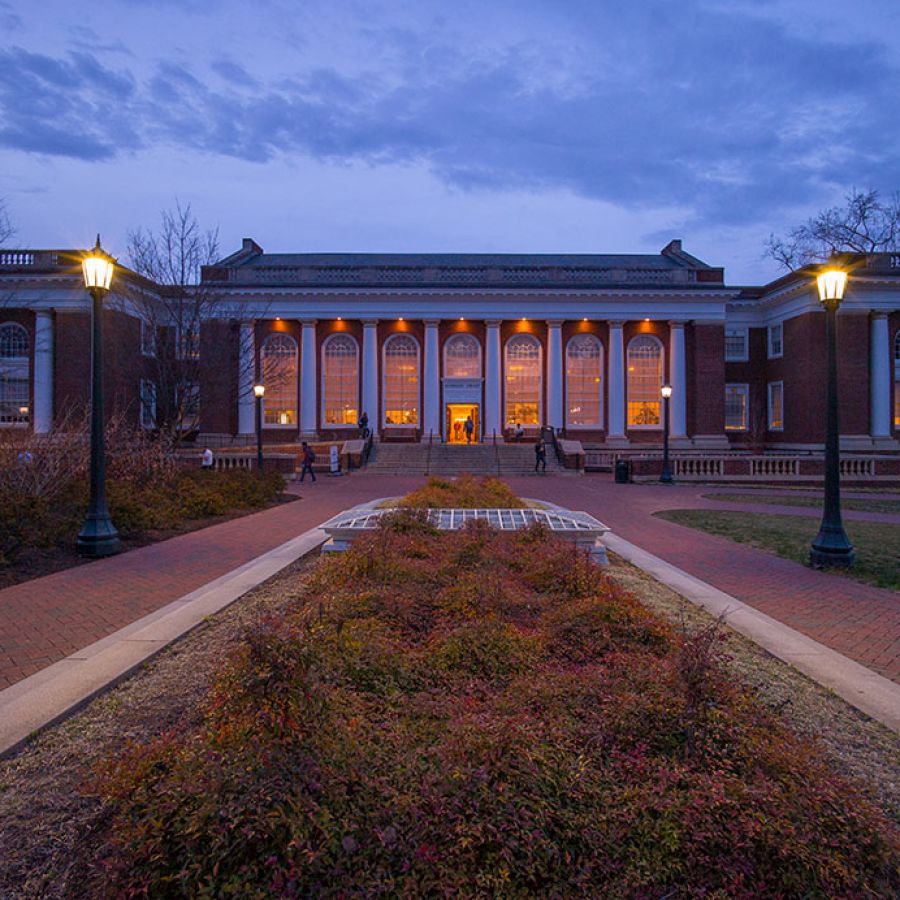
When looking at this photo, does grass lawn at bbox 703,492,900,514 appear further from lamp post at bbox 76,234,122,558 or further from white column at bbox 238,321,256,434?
white column at bbox 238,321,256,434

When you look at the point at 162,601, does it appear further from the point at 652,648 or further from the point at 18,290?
the point at 18,290

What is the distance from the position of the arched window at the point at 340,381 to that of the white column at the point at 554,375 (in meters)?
12.7

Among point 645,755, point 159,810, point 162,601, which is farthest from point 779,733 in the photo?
point 162,601

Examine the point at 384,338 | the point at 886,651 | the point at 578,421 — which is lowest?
the point at 886,651

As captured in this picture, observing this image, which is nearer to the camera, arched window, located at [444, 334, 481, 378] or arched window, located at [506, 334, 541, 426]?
arched window, located at [506, 334, 541, 426]

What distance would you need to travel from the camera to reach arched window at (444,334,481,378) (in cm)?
4327

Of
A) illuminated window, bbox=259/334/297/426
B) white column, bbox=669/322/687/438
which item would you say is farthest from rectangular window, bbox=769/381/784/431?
illuminated window, bbox=259/334/297/426

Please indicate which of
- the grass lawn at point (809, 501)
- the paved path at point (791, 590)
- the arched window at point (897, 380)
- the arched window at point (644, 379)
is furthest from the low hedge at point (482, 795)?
the arched window at point (897, 380)

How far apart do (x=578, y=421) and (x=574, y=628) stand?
1539 inches

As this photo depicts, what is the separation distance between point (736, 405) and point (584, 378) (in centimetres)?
1145

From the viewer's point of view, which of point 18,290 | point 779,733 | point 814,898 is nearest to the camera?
point 814,898

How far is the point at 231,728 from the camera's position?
2695 millimetres

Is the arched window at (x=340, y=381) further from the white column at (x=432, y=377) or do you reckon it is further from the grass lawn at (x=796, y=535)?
the grass lawn at (x=796, y=535)

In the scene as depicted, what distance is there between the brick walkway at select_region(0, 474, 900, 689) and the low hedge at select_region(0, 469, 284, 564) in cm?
90
